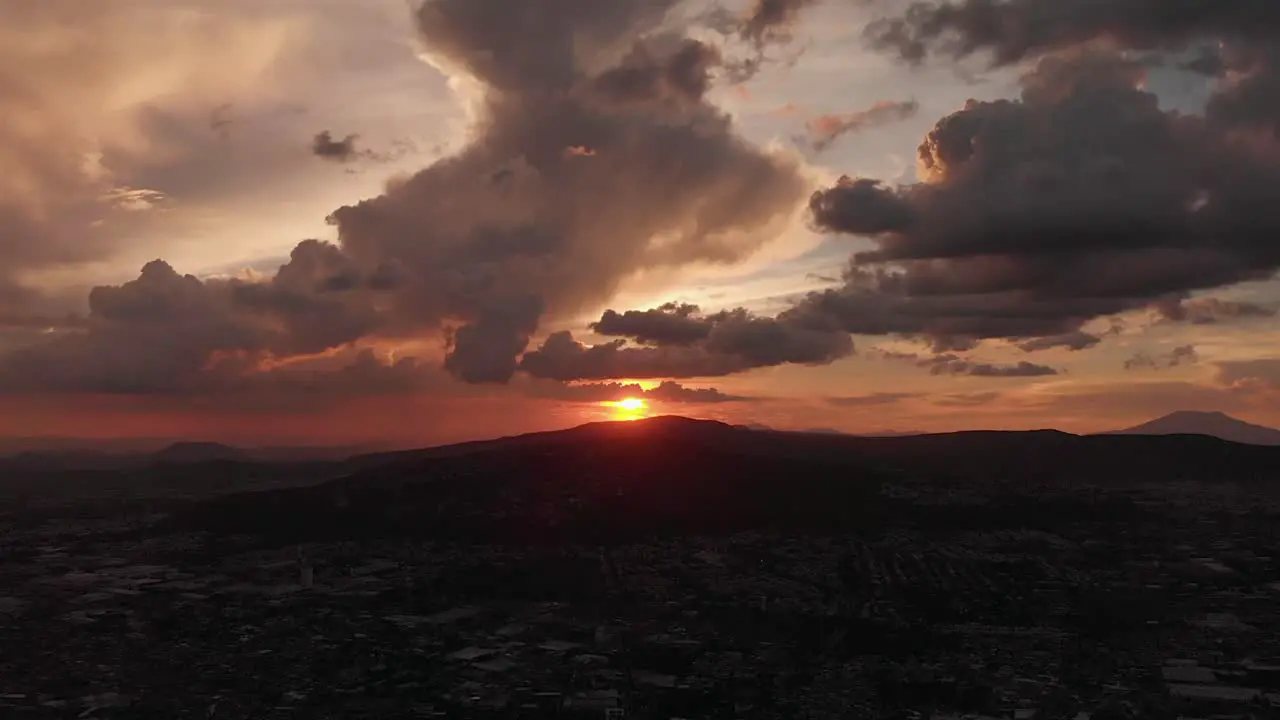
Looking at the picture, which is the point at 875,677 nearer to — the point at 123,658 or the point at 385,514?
the point at 123,658

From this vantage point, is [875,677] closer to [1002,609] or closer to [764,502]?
[1002,609]

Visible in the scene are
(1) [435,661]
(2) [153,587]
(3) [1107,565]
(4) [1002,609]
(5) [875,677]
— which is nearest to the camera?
(5) [875,677]

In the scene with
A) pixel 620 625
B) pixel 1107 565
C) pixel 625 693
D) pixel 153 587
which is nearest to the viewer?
pixel 625 693

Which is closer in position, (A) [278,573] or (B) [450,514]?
(A) [278,573]

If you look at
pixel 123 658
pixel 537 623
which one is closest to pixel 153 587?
pixel 123 658

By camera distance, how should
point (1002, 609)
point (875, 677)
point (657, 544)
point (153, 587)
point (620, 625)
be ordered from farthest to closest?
point (657, 544)
point (153, 587)
point (1002, 609)
point (620, 625)
point (875, 677)

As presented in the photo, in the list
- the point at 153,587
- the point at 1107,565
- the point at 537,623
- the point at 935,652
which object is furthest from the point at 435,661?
the point at 1107,565
